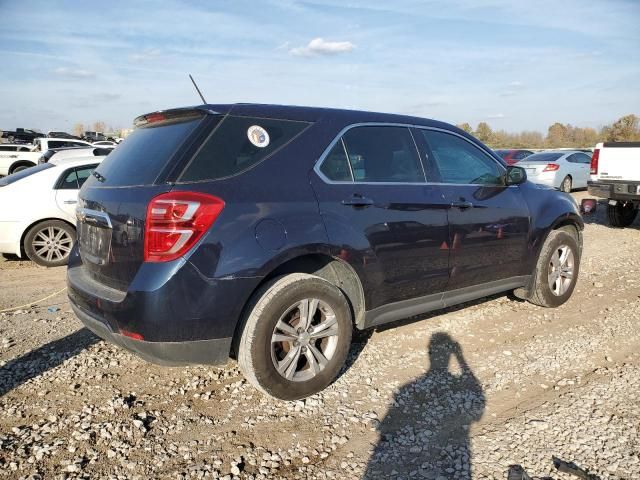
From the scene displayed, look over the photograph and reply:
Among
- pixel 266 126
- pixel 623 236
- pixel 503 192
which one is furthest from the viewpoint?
pixel 623 236

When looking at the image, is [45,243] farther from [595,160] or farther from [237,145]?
[595,160]

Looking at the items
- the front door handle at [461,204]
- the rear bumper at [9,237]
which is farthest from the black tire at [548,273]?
the rear bumper at [9,237]

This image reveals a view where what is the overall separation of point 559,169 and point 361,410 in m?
15.7

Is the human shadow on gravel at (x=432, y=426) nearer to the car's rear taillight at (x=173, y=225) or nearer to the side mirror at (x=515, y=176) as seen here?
Answer: the car's rear taillight at (x=173, y=225)

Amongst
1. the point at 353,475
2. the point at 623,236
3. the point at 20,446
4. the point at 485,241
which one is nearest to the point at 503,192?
the point at 485,241

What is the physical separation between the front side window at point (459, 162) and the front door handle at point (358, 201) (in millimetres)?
729

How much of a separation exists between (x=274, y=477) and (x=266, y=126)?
6.58 ft

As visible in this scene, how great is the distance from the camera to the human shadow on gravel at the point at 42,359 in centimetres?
353

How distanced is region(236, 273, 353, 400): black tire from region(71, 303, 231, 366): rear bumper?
14 centimetres

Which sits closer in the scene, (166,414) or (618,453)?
(618,453)

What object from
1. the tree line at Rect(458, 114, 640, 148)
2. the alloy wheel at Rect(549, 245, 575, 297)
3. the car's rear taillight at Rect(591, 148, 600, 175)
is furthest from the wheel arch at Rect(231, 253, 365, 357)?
the tree line at Rect(458, 114, 640, 148)

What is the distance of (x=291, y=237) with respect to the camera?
3.01 meters

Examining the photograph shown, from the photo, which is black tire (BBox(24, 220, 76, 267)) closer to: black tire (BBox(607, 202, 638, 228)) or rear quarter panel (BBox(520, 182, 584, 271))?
rear quarter panel (BBox(520, 182, 584, 271))

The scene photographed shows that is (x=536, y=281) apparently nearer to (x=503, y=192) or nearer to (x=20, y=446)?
(x=503, y=192)
